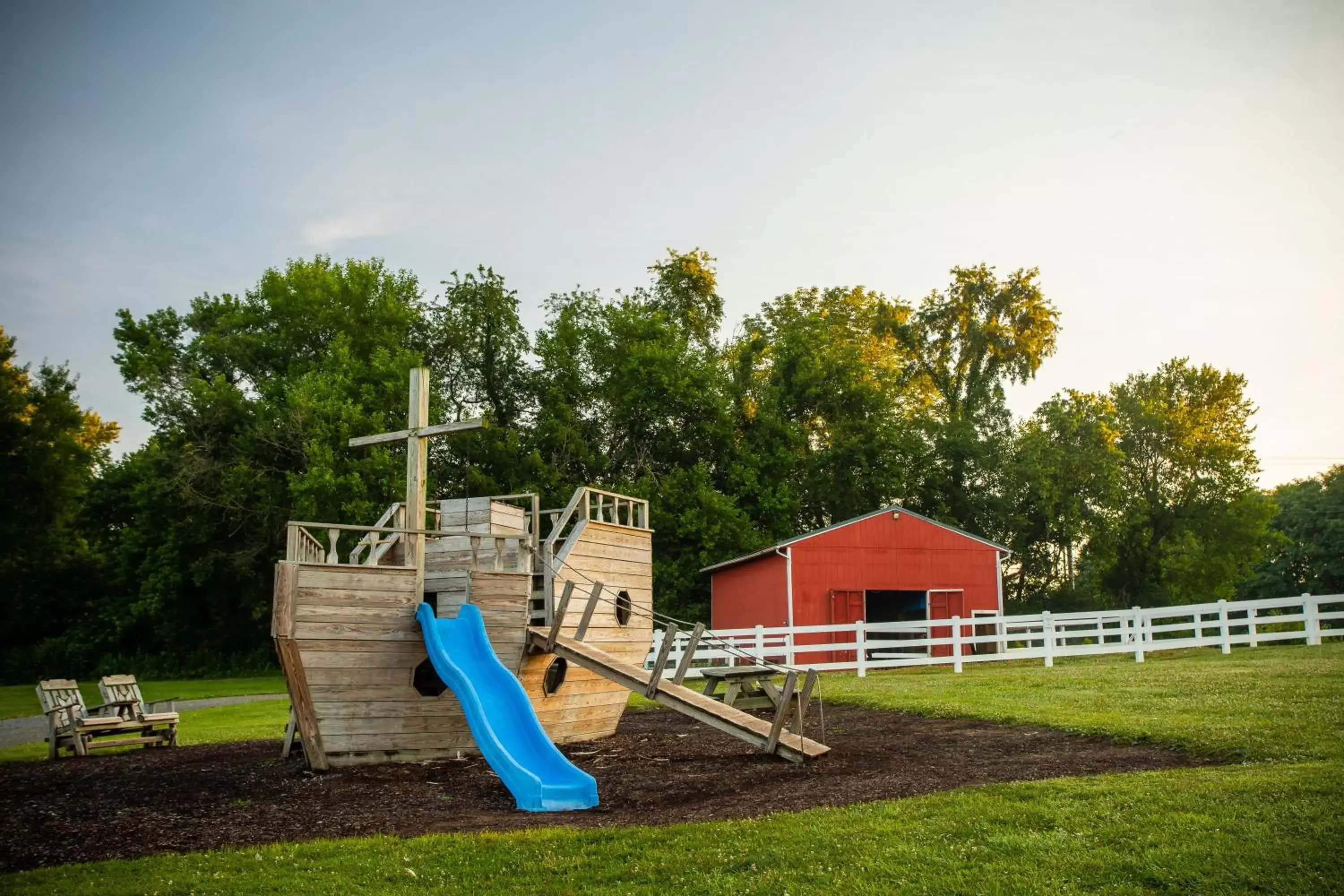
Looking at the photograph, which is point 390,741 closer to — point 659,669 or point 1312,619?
point 659,669

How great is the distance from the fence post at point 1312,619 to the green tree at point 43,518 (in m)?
33.2

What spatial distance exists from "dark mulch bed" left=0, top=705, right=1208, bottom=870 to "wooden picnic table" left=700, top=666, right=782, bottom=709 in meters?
0.60

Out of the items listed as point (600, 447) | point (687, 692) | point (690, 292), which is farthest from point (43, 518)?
point (687, 692)

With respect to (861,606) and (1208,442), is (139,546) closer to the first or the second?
(861,606)

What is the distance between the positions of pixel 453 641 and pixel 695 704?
271cm

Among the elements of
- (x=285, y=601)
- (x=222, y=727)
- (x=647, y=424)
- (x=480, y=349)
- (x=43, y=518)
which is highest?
(x=480, y=349)

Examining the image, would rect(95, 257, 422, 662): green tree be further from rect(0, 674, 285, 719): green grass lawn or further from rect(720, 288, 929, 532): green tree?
rect(720, 288, 929, 532): green tree

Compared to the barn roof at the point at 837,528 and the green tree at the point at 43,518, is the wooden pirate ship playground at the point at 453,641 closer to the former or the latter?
the barn roof at the point at 837,528

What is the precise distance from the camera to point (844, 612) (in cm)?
2872

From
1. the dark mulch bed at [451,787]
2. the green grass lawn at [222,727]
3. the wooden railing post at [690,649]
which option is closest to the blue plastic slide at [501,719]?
the dark mulch bed at [451,787]

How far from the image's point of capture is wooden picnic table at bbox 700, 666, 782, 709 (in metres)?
12.3

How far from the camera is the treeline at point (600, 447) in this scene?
1372 inches

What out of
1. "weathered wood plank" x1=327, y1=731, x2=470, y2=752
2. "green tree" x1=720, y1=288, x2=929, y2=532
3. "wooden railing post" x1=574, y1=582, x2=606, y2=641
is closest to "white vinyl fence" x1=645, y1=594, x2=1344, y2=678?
"wooden railing post" x1=574, y1=582, x2=606, y2=641

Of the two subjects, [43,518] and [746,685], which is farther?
[43,518]
